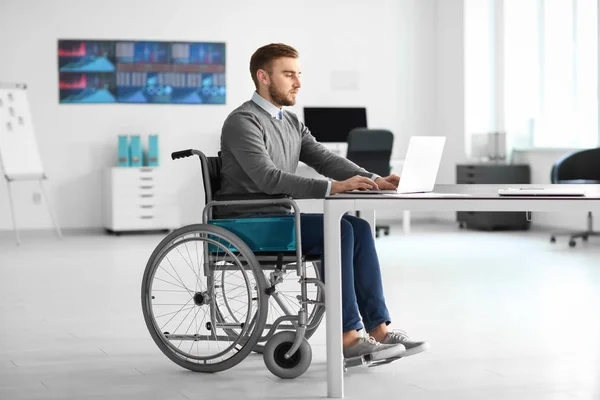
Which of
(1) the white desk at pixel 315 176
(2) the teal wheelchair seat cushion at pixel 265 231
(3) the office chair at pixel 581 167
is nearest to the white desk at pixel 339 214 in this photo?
(2) the teal wheelchair seat cushion at pixel 265 231

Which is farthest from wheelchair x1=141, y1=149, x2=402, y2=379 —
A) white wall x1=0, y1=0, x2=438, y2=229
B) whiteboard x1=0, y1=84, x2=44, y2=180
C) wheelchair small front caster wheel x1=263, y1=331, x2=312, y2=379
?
white wall x1=0, y1=0, x2=438, y2=229

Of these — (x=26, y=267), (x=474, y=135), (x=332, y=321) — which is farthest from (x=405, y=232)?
(x=332, y=321)

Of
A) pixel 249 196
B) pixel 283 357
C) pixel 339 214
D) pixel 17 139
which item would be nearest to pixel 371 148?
pixel 17 139

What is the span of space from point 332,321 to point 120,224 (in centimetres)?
626

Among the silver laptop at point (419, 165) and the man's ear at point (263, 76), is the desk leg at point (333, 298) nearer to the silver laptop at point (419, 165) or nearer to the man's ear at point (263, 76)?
the silver laptop at point (419, 165)

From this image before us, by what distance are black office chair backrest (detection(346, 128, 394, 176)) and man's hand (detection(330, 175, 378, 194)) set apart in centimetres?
500

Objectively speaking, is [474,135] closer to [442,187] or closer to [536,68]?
[536,68]

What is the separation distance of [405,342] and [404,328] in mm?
877

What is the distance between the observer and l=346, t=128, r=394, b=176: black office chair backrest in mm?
7996

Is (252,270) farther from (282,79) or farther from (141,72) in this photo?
(141,72)

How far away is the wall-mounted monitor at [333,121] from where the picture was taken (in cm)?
897

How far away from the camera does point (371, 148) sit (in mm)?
8031

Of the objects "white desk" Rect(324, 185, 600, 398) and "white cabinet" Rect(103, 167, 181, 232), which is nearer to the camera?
"white desk" Rect(324, 185, 600, 398)

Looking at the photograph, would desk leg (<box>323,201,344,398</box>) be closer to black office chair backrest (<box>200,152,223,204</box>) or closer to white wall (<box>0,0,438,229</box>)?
black office chair backrest (<box>200,152,223,204</box>)
